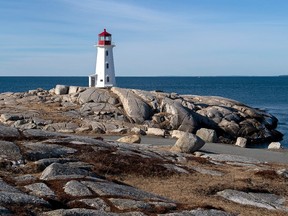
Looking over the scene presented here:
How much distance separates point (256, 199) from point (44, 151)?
9.90 meters

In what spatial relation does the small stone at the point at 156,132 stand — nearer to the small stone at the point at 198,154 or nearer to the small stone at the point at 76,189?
the small stone at the point at 198,154

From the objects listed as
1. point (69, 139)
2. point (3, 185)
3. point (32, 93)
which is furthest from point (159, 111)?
point (3, 185)

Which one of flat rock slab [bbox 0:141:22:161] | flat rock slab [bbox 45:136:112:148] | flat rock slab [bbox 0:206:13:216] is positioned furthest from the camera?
flat rock slab [bbox 45:136:112:148]

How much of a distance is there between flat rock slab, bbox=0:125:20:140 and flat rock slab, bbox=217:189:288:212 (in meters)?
11.4

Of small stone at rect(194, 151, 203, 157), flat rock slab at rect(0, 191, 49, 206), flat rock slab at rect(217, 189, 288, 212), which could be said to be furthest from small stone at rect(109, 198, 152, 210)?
small stone at rect(194, 151, 203, 157)

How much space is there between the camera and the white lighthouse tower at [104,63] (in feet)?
220

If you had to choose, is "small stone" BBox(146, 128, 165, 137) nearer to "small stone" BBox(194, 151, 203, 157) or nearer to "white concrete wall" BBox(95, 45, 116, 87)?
"small stone" BBox(194, 151, 203, 157)

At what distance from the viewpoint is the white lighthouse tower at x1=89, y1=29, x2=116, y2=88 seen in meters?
66.9

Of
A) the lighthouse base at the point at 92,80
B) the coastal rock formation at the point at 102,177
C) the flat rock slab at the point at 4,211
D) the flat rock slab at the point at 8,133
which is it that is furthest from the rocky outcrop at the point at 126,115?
the flat rock slab at the point at 4,211

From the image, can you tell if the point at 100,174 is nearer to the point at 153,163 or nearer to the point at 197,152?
the point at 153,163

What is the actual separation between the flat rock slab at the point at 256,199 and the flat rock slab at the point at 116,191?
11.1ft

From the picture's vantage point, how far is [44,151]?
22094mm

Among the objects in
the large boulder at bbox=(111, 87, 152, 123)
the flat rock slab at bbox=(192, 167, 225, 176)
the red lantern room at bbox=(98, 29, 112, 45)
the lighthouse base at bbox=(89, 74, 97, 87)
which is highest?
the red lantern room at bbox=(98, 29, 112, 45)

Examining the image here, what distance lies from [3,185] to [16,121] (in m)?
32.7
